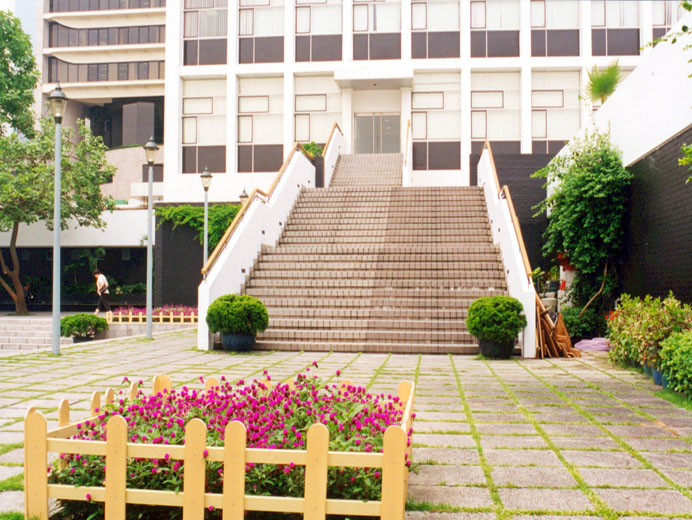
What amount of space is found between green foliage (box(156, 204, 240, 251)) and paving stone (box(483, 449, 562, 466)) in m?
17.6

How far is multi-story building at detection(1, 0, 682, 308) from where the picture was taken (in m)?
23.8

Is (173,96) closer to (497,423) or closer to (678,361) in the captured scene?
(678,361)

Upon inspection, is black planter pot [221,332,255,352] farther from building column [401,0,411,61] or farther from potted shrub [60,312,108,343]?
building column [401,0,411,61]

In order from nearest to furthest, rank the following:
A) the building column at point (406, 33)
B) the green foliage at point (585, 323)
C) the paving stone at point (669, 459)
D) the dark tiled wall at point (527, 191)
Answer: the paving stone at point (669, 459), the green foliage at point (585, 323), the dark tiled wall at point (527, 191), the building column at point (406, 33)

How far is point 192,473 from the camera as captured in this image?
2936 millimetres

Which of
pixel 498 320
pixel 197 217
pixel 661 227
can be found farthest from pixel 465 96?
pixel 498 320

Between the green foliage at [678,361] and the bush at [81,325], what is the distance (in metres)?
13.6

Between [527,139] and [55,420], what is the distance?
839 inches

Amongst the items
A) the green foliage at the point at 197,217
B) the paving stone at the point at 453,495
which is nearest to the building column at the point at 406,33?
the green foliage at the point at 197,217

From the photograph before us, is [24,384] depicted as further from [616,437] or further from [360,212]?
[360,212]

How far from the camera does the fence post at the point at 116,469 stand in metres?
2.98

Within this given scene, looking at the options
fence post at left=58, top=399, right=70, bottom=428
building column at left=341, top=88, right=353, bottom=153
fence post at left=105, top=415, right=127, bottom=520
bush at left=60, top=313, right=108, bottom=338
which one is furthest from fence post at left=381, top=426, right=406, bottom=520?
building column at left=341, top=88, right=353, bottom=153

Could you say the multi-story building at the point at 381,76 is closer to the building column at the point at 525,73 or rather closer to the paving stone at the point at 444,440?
the building column at the point at 525,73

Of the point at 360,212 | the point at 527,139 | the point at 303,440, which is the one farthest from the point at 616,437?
the point at 527,139
